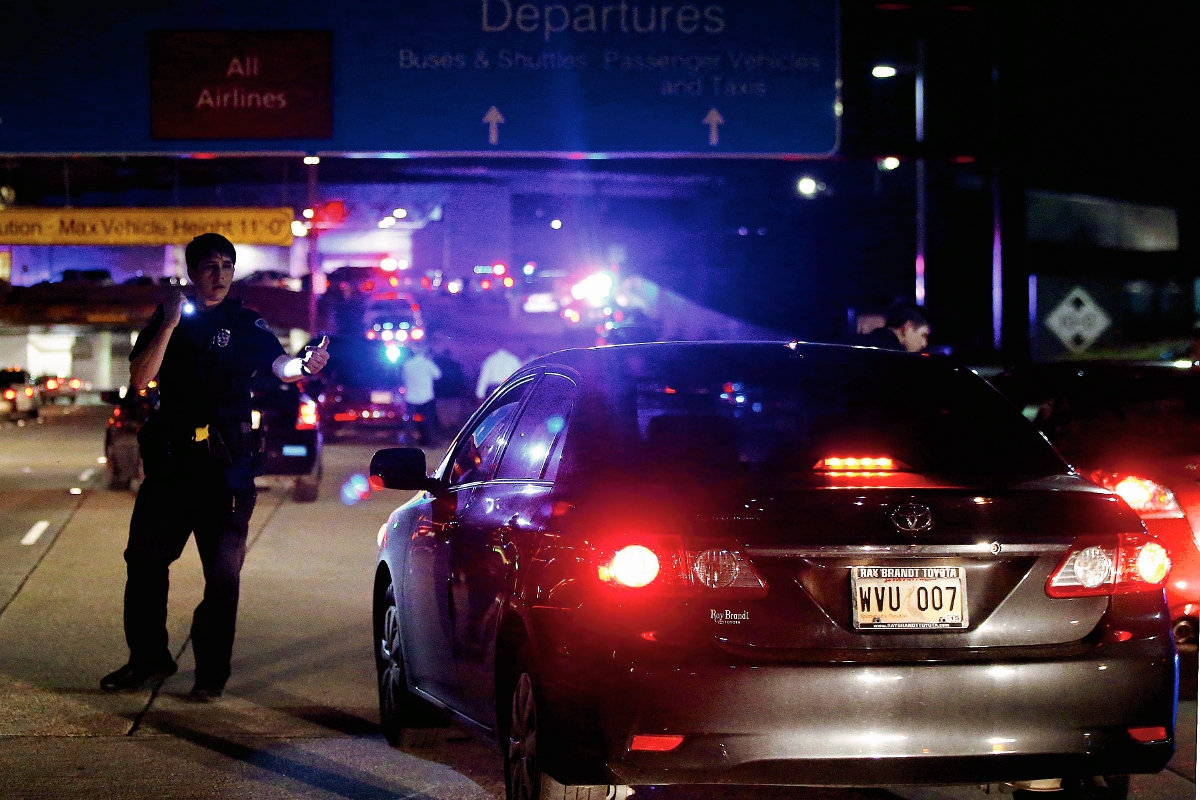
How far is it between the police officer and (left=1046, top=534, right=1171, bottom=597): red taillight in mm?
3776

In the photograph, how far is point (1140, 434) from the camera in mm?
7707

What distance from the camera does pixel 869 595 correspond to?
4.24 metres

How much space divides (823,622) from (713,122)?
11.3 metres

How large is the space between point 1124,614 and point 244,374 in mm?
4184

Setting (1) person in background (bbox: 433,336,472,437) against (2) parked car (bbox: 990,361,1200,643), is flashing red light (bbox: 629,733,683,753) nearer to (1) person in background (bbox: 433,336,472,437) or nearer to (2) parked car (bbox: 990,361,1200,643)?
(2) parked car (bbox: 990,361,1200,643)

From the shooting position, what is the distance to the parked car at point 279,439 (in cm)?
1537

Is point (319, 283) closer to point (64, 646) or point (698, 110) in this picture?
point (698, 110)

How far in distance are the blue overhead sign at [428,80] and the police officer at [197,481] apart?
26.1 feet

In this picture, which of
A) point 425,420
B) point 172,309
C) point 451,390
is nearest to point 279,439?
point 425,420

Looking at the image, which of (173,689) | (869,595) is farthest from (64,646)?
(869,595)

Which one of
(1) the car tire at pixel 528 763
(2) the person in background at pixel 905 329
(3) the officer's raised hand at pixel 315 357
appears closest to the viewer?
(1) the car tire at pixel 528 763

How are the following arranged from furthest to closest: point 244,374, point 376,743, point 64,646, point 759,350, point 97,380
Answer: point 97,380
point 64,646
point 244,374
point 376,743
point 759,350

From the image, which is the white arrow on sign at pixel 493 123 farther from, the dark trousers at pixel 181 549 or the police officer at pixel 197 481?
the dark trousers at pixel 181 549

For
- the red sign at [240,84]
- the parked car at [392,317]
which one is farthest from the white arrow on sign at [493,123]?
the parked car at [392,317]
